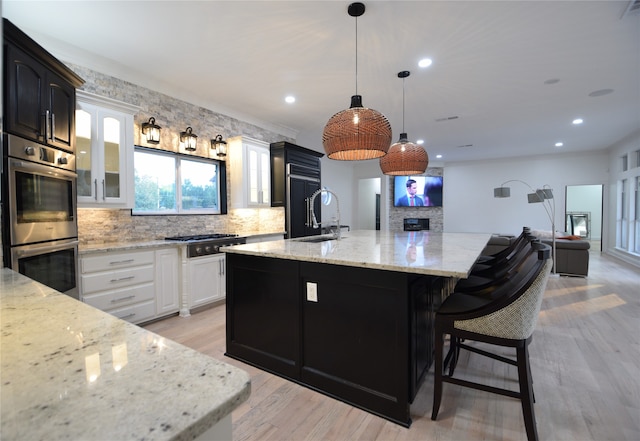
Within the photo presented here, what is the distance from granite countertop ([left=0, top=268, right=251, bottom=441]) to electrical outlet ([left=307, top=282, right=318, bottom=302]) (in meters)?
1.36

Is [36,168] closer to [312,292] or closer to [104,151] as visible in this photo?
[104,151]

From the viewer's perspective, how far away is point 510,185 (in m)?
9.17

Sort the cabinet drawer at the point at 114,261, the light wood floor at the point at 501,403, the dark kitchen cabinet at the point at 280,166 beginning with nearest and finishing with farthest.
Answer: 1. the light wood floor at the point at 501,403
2. the cabinet drawer at the point at 114,261
3. the dark kitchen cabinet at the point at 280,166

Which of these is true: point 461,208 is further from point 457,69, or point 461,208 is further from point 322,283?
point 322,283

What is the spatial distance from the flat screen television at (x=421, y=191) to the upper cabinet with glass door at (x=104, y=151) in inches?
311

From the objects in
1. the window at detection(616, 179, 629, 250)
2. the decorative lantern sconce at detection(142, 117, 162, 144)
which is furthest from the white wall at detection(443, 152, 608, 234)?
the decorative lantern sconce at detection(142, 117, 162, 144)

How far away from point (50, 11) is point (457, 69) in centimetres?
385

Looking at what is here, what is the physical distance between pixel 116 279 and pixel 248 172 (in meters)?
2.30

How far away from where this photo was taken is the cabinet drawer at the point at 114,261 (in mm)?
2723

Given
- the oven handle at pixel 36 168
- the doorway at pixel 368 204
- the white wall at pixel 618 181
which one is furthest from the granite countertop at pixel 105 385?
the doorway at pixel 368 204

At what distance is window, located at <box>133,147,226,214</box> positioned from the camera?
3736 mm

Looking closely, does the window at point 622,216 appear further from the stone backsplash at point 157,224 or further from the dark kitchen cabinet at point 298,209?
the stone backsplash at point 157,224

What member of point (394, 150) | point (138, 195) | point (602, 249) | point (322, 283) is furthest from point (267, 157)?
point (602, 249)

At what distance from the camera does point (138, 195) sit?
3672mm
